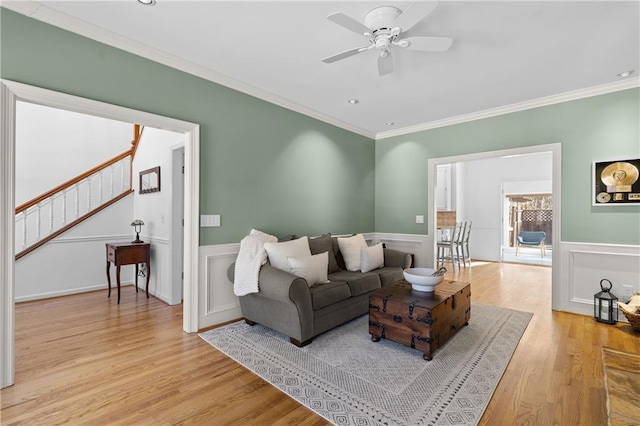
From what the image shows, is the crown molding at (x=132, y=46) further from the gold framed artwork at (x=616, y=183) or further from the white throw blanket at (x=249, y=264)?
the gold framed artwork at (x=616, y=183)

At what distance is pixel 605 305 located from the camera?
3.46 metres

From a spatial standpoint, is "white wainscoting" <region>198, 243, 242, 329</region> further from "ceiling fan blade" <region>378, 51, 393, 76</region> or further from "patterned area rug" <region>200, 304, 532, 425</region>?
"ceiling fan blade" <region>378, 51, 393, 76</region>

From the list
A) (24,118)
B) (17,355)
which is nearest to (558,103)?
(17,355)

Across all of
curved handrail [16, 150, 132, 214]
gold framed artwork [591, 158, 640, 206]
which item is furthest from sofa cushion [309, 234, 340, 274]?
curved handrail [16, 150, 132, 214]

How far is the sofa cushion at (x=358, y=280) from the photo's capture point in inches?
131

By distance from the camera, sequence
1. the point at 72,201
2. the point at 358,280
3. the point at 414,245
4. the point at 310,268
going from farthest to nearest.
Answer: the point at 414,245
the point at 72,201
the point at 358,280
the point at 310,268

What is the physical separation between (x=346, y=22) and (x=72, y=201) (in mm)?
5191

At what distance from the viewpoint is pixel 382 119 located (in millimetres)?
4777

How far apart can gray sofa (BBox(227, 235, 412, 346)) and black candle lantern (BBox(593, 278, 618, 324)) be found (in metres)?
2.44

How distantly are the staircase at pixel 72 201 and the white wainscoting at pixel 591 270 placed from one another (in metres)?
6.48

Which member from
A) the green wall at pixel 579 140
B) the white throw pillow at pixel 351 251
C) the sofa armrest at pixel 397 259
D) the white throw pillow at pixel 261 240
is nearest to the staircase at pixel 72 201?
the white throw pillow at pixel 261 240

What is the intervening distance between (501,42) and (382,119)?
2.22 meters

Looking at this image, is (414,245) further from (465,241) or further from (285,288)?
(285,288)

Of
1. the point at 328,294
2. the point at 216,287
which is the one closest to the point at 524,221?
the point at 328,294
